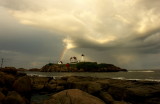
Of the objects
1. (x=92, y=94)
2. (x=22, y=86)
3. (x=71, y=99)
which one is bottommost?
(x=92, y=94)

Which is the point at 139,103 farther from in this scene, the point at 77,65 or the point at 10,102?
the point at 77,65

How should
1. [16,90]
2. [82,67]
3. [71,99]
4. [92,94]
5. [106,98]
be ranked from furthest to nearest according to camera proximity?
[82,67], [16,90], [92,94], [106,98], [71,99]

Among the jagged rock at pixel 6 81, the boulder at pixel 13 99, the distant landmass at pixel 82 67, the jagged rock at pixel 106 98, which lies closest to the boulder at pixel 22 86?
the jagged rock at pixel 6 81

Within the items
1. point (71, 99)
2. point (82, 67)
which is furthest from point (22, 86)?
point (82, 67)

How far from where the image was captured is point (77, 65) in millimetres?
184625

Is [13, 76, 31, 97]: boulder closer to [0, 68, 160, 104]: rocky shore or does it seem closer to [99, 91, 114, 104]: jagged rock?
[0, 68, 160, 104]: rocky shore

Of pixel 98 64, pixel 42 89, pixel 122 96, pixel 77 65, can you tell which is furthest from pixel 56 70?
pixel 122 96

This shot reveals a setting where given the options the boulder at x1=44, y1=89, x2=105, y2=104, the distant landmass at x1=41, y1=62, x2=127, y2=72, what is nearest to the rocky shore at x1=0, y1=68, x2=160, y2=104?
the boulder at x1=44, y1=89, x2=105, y2=104

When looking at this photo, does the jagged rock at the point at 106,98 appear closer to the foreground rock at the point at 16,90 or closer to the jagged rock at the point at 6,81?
the foreground rock at the point at 16,90

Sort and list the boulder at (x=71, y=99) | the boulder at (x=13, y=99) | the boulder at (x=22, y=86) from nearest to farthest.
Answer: the boulder at (x=71, y=99) < the boulder at (x=13, y=99) < the boulder at (x=22, y=86)

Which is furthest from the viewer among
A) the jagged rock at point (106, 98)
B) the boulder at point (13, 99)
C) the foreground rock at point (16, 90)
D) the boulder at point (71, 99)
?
the jagged rock at point (106, 98)

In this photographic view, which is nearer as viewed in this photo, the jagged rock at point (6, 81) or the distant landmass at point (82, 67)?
the jagged rock at point (6, 81)

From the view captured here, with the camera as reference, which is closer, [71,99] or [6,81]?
[71,99]

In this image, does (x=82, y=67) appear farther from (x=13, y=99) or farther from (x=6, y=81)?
(x=13, y=99)
